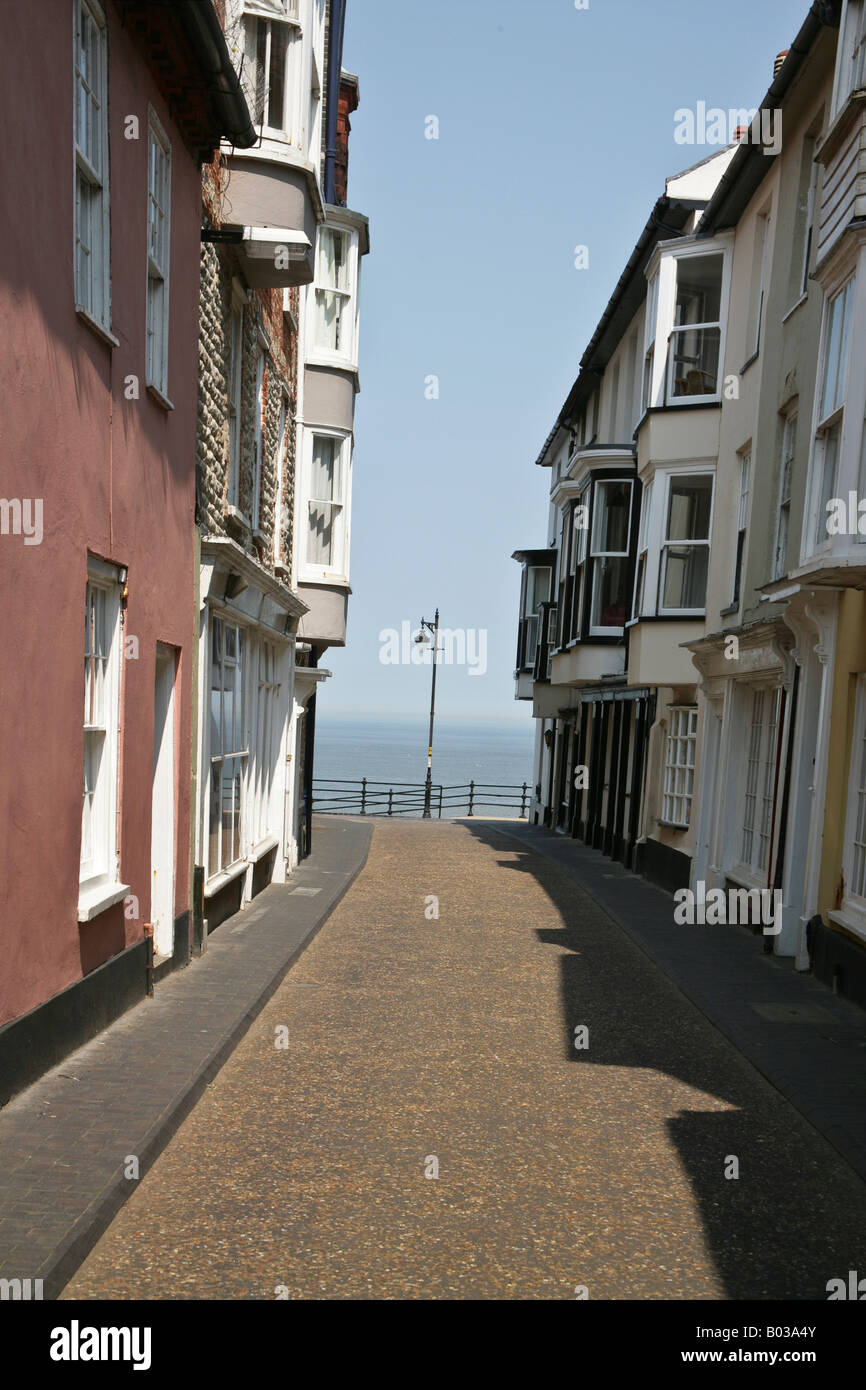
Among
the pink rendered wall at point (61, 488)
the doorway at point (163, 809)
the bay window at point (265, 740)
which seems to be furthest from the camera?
the bay window at point (265, 740)

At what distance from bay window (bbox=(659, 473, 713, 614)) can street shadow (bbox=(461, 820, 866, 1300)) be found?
8.45m

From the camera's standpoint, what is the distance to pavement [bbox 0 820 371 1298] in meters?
5.08

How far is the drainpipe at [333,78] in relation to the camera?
65.2ft

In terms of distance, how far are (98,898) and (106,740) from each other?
3.61ft

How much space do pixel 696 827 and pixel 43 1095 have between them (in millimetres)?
12261

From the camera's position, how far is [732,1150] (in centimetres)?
696

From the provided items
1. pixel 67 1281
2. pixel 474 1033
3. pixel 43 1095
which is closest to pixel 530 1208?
pixel 67 1281

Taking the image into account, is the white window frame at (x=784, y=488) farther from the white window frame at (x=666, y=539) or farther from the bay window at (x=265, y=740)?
the bay window at (x=265, y=740)

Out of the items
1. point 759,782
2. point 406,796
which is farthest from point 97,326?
point 406,796

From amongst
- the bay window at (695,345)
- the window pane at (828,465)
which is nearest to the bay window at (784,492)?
the window pane at (828,465)

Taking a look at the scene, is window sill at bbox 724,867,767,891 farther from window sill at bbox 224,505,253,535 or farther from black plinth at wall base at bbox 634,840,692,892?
window sill at bbox 224,505,253,535

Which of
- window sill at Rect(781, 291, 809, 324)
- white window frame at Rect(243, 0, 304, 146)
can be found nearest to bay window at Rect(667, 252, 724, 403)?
window sill at Rect(781, 291, 809, 324)

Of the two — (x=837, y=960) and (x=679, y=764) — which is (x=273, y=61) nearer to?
(x=837, y=960)

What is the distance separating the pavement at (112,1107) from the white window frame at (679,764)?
29.5ft
